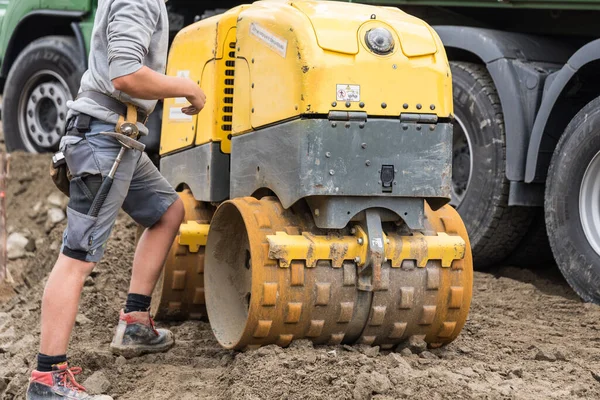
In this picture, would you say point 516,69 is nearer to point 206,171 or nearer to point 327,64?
point 206,171

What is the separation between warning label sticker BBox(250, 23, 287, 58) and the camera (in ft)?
14.8

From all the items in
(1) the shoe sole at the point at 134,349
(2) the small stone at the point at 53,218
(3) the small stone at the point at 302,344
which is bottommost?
(1) the shoe sole at the point at 134,349

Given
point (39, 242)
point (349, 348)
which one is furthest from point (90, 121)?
point (39, 242)

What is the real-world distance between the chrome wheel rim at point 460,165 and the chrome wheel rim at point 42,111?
3169 mm

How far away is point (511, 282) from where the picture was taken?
6.62 meters

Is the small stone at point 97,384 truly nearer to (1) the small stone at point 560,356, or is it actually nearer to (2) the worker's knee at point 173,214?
(2) the worker's knee at point 173,214

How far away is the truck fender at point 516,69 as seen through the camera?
6.32 metres

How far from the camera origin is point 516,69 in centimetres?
640

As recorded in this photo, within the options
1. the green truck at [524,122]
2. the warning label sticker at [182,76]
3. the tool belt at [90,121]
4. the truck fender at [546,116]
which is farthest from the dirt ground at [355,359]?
the warning label sticker at [182,76]

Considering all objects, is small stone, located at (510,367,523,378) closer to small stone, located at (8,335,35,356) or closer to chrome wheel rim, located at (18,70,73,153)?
small stone, located at (8,335,35,356)

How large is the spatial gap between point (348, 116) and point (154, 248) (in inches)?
48.7

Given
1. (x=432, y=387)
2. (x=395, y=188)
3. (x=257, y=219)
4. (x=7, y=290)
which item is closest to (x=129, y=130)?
(x=257, y=219)

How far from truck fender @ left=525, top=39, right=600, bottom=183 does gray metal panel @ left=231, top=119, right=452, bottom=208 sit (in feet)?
5.60

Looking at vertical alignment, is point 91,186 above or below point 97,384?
above
